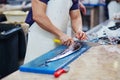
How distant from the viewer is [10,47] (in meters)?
2.76

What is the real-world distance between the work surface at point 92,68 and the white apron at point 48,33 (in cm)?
34

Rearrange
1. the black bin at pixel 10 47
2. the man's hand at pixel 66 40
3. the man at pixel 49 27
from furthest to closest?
the black bin at pixel 10 47
the man at pixel 49 27
the man's hand at pixel 66 40

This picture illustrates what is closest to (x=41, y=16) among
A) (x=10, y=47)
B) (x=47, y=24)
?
(x=47, y=24)

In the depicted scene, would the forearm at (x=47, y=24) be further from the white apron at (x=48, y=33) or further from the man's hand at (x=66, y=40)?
the white apron at (x=48, y=33)

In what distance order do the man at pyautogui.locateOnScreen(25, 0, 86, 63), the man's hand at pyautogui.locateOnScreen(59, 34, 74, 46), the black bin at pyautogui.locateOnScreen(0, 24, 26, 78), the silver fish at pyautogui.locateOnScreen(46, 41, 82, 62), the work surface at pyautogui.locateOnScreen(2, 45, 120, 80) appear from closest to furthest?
the work surface at pyautogui.locateOnScreen(2, 45, 120, 80)
the silver fish at pyautogui.locateOnScreen(46, 41, 82, 62)
the man's hand at pyautogui.locateOnScreen(59, 34, 74, 46)
the man at pyautogui.locateOnScreen(25, 0, 86, 63)
the black bin at pyautogui.locateOnScreen(0, 24, 26, 78)

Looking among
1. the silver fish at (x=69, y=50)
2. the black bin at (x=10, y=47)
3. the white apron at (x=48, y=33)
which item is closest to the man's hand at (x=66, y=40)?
the silver fish at (x=69, y=50)

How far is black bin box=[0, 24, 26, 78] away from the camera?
2.65 m

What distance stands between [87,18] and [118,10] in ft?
2.77

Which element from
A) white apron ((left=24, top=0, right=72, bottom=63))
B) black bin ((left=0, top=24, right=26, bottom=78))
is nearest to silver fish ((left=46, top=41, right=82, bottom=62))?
white apron ((left=24, top=0, right=72, bottom=63))

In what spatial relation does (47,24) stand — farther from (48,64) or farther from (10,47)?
(10,47)

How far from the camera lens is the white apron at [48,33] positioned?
68.7 inches

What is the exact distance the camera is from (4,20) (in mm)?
3334

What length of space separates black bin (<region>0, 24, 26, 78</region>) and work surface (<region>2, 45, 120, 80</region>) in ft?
4.30

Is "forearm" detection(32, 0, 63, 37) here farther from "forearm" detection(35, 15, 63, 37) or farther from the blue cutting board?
the blue cutting board
